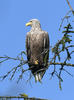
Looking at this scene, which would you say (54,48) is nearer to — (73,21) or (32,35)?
(73,21)

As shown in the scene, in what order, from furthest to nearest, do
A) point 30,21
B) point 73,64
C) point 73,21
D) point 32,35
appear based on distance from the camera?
1. point 30,21
2. point 32,35
3. point 73,64
4. point 73,21

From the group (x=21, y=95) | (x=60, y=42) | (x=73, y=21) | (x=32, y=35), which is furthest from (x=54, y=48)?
(x=32, y=35)

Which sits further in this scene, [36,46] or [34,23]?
[34,23]

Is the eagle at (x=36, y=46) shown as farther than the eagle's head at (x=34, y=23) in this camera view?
No

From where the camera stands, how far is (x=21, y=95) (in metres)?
3.06

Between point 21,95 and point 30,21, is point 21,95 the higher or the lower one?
the lower one

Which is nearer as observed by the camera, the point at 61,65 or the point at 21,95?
the point at 21,95

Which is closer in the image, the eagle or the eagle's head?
the eagle

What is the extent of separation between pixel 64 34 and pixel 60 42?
138mm

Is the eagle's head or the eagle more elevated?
the eagle's head

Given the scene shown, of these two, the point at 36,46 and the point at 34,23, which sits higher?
the point at 34,23

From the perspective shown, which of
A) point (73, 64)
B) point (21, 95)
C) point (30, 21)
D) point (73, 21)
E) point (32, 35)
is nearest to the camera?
point (21, 95)

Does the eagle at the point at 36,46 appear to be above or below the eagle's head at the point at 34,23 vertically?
below

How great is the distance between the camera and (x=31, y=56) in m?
8.21
